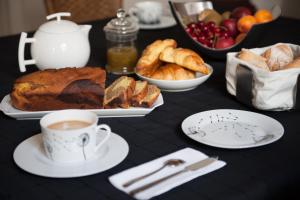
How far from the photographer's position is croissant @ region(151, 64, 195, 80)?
3.97 feet

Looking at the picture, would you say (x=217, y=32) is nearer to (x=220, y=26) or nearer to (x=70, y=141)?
(x=220, y=26)

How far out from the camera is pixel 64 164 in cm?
→ 83

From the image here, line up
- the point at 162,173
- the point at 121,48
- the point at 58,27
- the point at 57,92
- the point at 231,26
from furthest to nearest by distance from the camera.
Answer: the point at 231,26, the point at 121,48, the point at 58,27, the point at 57,92, the point at 162,173

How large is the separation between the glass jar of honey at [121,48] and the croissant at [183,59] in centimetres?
15

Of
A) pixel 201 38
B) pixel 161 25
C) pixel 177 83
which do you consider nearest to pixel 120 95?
pixel 177 83

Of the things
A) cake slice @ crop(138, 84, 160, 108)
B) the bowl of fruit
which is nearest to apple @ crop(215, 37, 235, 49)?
the bowl of fruit

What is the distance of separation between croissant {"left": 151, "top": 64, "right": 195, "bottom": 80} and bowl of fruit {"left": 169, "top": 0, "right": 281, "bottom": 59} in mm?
222

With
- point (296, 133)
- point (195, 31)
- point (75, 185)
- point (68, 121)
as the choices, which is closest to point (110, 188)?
point (75, 185)

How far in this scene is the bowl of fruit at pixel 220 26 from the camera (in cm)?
142

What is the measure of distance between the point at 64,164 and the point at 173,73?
47 cm

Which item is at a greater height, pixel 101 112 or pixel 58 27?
pixel 58 27

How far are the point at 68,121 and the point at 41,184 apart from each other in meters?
0.14

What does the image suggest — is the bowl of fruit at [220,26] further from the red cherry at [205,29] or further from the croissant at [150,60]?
the croissant at [150,60]

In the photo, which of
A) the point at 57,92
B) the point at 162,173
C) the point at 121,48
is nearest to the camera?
the point at 162,173
